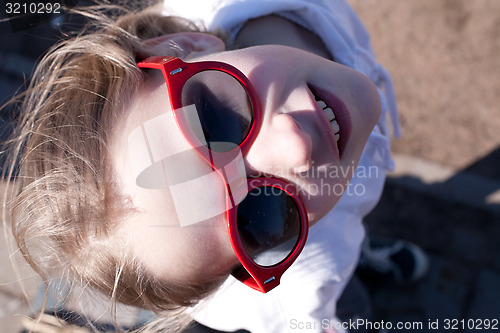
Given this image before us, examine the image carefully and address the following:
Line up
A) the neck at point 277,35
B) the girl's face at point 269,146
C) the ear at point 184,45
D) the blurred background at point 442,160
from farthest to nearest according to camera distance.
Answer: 1. the blurred background at point 442,160
2. the neck at point 277,35
3. the ear at point 184,45
4. the girl's face at point 269,146

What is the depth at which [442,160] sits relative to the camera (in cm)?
218

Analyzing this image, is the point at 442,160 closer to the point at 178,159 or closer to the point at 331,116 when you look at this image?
the point at 331,116

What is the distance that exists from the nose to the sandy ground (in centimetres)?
126

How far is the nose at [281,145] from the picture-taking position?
1.11m

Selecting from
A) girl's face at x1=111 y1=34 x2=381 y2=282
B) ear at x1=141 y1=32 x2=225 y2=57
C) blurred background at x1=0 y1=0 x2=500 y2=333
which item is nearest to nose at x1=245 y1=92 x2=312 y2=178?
girl's face at x1=111 y1=34 x2=381 y2=282

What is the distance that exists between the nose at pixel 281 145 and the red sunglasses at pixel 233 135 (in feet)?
0.08

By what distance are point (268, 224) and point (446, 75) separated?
152 centimetres

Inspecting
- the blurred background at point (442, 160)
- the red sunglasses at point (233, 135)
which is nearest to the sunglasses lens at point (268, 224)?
the red sunglasses at point (233, 135)

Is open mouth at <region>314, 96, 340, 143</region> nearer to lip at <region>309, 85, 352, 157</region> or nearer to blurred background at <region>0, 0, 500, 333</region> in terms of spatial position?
lip at <region>309, 85, 352, 157</region>

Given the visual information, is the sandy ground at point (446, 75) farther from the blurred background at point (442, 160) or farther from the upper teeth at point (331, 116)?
the upper teeth at point (331, 116)

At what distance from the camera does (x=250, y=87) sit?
3.68ft

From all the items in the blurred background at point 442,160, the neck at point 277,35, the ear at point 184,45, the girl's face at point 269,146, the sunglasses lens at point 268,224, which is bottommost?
the blurred background at point 442,160

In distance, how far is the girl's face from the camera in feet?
3.60

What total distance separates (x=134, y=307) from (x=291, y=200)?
0.67 metres
